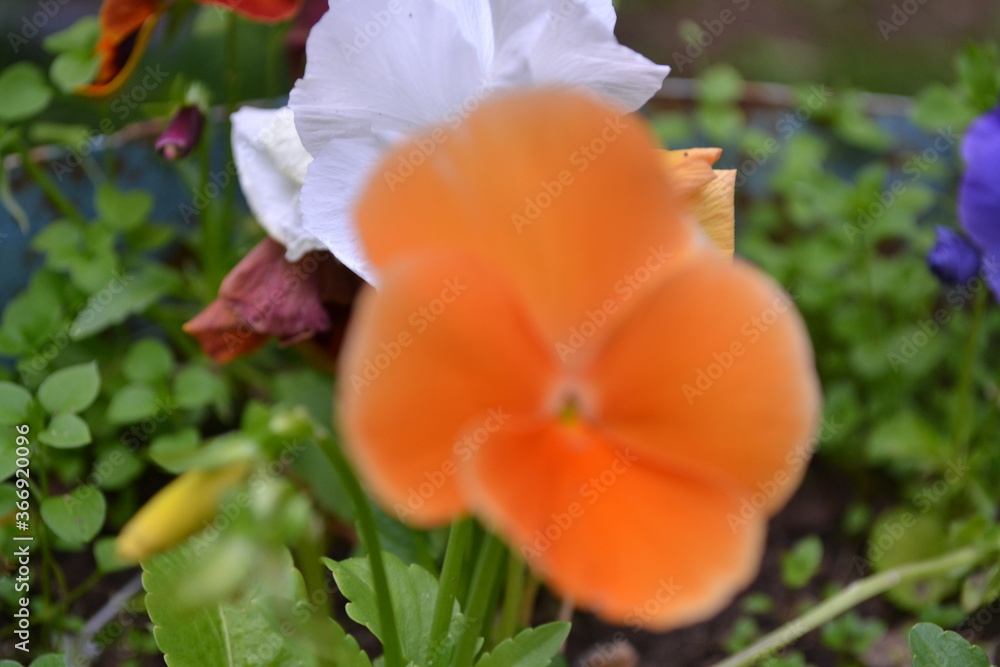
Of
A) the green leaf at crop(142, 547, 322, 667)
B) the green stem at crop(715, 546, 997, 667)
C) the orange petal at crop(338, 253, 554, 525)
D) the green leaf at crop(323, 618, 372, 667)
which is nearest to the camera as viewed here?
the orange petal at crop(338, 253, 554, 525)

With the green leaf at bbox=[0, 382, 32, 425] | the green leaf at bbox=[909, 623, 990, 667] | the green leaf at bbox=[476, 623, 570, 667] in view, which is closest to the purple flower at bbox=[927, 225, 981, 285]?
the green leaf at bbox=[909, 623, 990, 667]

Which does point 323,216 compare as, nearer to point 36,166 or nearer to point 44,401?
point 44,401

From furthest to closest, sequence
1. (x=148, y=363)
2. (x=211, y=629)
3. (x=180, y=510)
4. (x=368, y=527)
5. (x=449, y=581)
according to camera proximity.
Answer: (x=148, y=363), (x=211, y=629), (x=449, y=581), (x=368, y=527), (x=180, y=510)

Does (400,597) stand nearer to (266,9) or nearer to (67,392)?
(67,392)

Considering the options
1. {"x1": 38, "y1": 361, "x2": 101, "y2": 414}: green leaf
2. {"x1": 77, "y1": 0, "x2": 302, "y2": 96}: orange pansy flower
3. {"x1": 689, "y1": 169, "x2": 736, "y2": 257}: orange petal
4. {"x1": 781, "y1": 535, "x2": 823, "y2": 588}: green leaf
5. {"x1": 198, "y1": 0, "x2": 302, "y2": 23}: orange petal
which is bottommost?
{"x1": 781, "y1": 535, "x2": 823, "y2": 588}: green leaf

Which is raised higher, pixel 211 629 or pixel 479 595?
pixel 479 595

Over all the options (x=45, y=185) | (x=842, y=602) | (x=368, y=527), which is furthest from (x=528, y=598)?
(x=45, y=185)

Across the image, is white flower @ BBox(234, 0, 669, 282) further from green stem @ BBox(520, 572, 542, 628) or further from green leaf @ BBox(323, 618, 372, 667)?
green stem @ BBox(520, 572, 542, 628)
